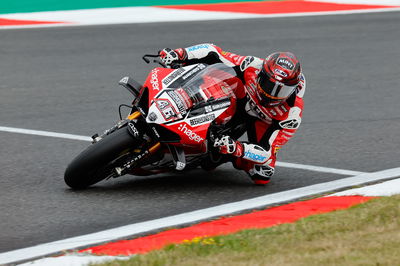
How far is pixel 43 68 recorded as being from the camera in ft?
47.4

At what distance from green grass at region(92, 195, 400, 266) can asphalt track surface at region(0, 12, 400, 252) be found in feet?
4.02

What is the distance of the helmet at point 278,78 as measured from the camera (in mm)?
7711

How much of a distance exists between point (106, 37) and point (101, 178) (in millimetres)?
10333

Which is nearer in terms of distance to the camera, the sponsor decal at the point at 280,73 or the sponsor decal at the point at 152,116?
the sponsor decal at the point at 152,116

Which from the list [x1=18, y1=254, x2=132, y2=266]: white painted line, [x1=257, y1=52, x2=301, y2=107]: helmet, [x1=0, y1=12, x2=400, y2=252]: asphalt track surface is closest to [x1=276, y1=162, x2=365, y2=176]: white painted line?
[x1=0, y1=12, x2=400, y2=252]: asphalt track surface

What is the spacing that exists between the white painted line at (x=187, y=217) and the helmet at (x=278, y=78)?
0.89m

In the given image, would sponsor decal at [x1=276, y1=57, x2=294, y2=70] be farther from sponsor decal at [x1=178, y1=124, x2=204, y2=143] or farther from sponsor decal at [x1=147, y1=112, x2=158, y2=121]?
sponsor decal at [x1=147, y1=112, x2=158, y2=121]

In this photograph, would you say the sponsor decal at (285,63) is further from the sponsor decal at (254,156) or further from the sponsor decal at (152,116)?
the sponsor decal at (152,116)

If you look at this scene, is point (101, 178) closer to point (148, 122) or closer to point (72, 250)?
point (148, 122)

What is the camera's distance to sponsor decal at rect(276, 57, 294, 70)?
25.4ft

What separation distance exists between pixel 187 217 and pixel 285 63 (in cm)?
175

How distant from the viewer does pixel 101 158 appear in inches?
293

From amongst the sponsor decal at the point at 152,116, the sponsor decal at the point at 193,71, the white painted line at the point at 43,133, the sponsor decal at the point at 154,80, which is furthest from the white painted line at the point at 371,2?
the sponsor decal at the point at 152,116

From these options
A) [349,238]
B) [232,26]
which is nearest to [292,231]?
[349,238]
